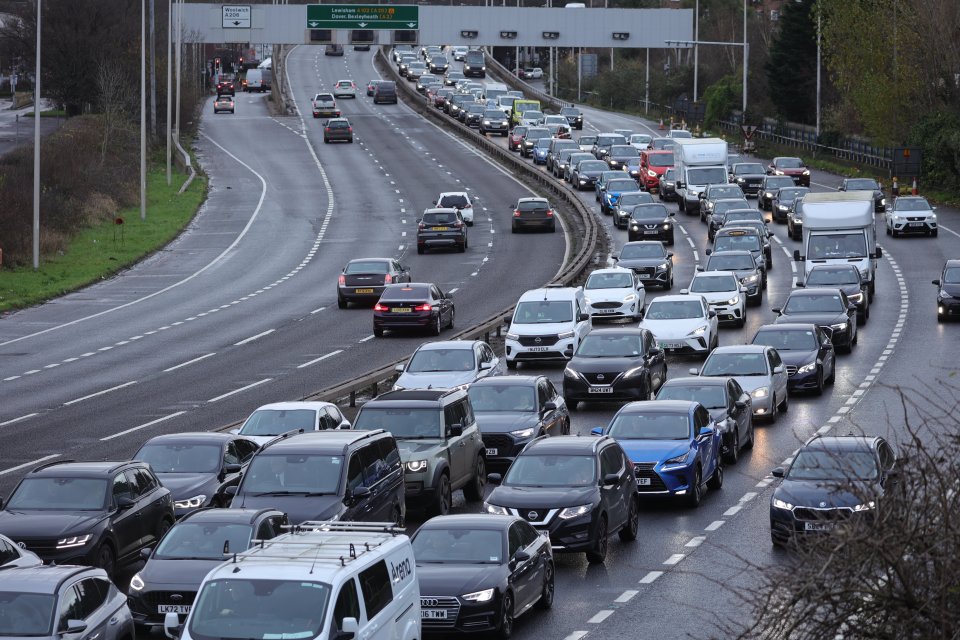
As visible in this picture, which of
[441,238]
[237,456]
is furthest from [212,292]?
[237,456]

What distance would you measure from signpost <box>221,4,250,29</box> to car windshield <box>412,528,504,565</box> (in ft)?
319

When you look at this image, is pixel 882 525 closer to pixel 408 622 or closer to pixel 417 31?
pixel 408 622

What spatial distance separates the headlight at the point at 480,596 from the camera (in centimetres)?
1620

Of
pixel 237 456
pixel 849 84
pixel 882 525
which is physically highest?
pixel 849 84

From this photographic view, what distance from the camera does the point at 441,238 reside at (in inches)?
2189

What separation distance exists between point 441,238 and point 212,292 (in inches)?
365

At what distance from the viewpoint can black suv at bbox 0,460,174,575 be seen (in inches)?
728

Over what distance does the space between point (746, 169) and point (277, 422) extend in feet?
163

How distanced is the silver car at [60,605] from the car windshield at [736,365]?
1718 centimetres

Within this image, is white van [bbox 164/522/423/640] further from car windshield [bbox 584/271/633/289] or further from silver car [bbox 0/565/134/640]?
car windshield [bbox 584/271/633/289]

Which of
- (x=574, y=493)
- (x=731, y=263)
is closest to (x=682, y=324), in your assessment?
(x=731, y=263)

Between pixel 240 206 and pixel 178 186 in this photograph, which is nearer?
pixel 240 206

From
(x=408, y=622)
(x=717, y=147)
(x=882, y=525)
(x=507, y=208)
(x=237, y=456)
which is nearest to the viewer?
(x=882, y=525)

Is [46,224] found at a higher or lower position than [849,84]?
lower
